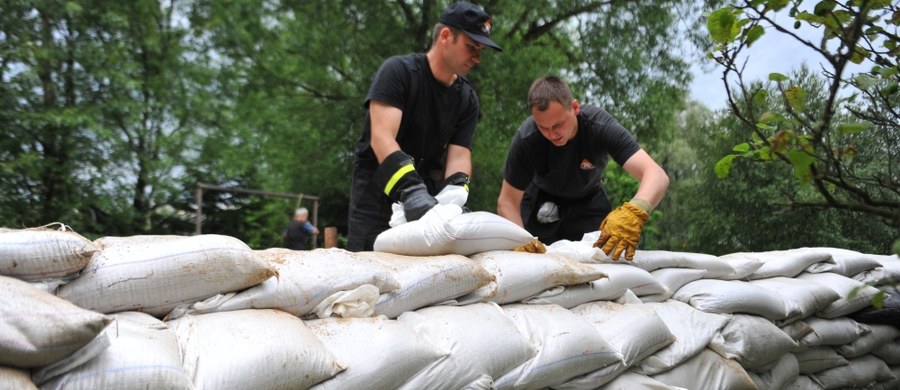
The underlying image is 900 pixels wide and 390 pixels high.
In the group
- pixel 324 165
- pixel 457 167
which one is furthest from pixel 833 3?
pixel 324 165

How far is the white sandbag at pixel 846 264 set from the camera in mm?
3508

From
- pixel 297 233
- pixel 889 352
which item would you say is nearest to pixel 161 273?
pixel 889 352

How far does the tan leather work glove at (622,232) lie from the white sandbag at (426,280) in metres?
0.60

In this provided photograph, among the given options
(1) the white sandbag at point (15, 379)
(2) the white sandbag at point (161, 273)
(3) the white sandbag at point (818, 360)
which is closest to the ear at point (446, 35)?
(2) the white sandbag at point (161, 273)

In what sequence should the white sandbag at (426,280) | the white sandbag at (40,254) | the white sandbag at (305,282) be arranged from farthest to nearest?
the white sandbag at (426,280) < the white sandbag at (305,282) < the white sandbag at (40,254)

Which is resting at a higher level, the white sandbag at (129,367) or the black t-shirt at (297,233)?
the white sandbag at (129,367)

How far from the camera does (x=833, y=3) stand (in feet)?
4.37

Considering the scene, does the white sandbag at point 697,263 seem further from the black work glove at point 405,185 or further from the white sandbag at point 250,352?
the white sandbag at point 250,352

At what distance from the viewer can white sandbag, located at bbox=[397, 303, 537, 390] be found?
1.86 meters

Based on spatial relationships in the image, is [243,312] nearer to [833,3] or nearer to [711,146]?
[833,3]

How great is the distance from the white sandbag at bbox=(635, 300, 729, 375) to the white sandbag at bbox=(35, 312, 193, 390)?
1.47 metres

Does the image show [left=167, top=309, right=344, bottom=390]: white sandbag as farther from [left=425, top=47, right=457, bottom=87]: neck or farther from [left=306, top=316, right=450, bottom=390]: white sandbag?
[left=425, top=47, right=457, bottom=87]: neck

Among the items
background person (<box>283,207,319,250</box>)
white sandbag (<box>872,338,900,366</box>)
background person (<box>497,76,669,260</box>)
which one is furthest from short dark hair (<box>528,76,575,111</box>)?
background person (<box>283,207,319,250</box>)

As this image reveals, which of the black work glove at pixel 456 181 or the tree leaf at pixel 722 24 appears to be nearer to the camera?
the tree leaf at pixel 722 24
